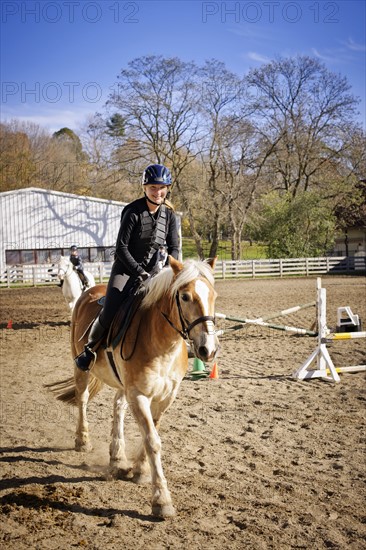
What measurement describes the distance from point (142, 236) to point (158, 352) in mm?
1254

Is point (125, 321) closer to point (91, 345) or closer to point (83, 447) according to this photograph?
point (91, 345)

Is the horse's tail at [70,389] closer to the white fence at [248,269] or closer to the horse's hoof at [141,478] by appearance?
the horse's hoof at [141,478]

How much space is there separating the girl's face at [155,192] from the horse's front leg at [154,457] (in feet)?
6.45

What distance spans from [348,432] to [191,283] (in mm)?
3527

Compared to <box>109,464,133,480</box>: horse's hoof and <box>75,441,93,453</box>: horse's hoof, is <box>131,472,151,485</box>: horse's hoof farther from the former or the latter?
<box>75,441,93,453</box>: horse's hoof

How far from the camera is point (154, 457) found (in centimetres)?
423

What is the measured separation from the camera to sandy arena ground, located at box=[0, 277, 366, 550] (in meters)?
3.84

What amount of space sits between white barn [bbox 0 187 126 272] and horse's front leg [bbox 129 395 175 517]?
33.4 meters

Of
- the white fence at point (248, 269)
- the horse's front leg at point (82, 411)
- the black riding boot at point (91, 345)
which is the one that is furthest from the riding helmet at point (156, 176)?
the white fence at point (248, 269)

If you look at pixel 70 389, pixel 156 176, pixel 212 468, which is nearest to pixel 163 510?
pixel 212 468

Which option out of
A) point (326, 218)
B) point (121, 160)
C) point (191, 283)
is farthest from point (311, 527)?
point (326, 218)

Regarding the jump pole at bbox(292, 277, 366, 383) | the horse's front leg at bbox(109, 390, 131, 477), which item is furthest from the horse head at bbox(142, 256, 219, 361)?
the jump pole at bbox(292, 277, 366, 383)

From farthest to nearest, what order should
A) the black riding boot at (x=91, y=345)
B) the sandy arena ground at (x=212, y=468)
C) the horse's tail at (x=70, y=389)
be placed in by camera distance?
the horse's tail at (x=70, y=389) → the black riding boot at (x=91, y=345) → the sandy arena ground at (x=212, y=468)

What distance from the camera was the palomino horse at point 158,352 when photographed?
13.2 feet
